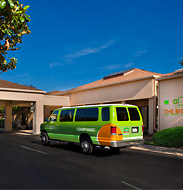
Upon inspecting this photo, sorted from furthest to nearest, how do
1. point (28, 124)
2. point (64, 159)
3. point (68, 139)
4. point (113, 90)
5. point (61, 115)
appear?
point (28, 124) < point (113, 90) < point (61, 115) < point (68, 139) < point (64, 159)

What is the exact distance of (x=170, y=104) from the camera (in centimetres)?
1698

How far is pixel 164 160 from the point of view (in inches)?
367

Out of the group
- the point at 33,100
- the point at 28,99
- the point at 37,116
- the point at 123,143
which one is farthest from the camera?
the point at 37,116

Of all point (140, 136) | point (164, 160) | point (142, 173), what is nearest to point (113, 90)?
point (140, 136)

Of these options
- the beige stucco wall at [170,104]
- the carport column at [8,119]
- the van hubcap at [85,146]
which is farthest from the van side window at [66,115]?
the carport column at [8,119]

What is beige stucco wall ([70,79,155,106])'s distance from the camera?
19844 millimetres

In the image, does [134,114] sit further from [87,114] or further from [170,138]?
[170,138]

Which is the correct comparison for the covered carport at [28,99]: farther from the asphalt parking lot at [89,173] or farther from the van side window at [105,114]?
the van side window at [105,114]

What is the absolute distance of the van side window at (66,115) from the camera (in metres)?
11.8

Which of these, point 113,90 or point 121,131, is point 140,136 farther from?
point 113,90

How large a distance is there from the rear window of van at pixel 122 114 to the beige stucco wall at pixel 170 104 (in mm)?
7904

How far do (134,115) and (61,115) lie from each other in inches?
166

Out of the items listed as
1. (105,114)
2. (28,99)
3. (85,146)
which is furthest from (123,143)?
(28,99)

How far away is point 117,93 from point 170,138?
10.8 metres
